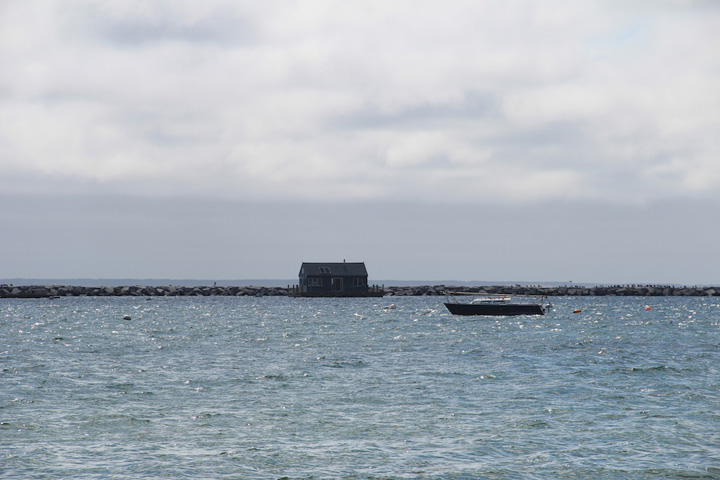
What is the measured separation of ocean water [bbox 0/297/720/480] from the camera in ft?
67.0

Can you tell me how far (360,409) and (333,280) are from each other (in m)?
117

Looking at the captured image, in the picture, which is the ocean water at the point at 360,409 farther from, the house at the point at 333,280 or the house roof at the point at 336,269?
the house roof at the point at 336,269

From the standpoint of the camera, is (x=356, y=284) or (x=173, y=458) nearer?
(x=173, y=458)

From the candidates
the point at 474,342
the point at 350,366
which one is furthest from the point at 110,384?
the point at 474,342

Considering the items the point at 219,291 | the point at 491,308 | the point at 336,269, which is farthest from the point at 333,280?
the point at 491,308

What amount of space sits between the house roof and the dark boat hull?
59753 mm

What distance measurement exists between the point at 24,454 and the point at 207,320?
61.7 metres

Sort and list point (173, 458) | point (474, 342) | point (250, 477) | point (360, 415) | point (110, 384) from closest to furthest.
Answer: point (250, 477) < point (173, 458) < point (360, 415) < point (110, 384) < point (474, 342)

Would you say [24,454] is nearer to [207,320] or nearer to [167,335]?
[167,335]

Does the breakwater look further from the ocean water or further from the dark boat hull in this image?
the ocean water

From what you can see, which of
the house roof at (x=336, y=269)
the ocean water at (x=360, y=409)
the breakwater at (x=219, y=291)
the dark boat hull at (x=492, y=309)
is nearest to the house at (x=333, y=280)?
the house roof at (x=336, y=269)

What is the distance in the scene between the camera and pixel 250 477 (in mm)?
19250

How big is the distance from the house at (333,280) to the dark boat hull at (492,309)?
58247 millimetres

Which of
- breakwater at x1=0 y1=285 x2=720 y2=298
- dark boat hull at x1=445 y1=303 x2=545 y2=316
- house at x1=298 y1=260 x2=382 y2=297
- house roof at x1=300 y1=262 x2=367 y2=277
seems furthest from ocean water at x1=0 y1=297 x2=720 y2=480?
breakwater at x1=0 y1=285 x2=720 y2=298
